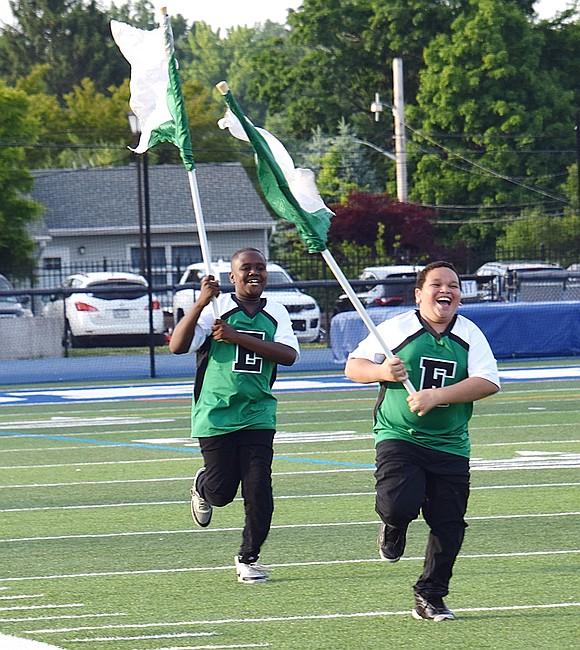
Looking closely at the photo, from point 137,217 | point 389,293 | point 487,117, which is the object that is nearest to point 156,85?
point 389,293

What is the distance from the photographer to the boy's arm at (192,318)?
711 cm

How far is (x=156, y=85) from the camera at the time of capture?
26.0 ft

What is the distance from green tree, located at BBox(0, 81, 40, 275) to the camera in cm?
4216

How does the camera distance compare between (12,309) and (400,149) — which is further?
(400,149)

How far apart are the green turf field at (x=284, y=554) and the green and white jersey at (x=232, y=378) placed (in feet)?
2.76

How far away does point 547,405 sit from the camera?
1742cm

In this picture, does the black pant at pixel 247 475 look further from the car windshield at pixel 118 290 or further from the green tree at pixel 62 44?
the green tree at pixel 62 44

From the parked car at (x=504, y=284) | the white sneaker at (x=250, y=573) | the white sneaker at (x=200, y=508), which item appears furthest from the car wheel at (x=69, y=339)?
the white sneaker at (x=250, y=573)

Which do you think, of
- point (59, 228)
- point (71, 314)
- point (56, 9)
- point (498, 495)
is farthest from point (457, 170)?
point (498, 495)

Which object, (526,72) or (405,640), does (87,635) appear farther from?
(526,72)

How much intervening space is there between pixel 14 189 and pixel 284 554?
36813 millimetres

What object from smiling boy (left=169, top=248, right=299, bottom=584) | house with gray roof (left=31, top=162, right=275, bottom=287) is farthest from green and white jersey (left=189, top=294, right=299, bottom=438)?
house with gray roof (left=31, top=162, right=275, bottom=287)

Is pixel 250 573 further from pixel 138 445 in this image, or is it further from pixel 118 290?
pixel 118 290

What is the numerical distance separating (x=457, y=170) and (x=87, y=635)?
51.6 m
